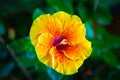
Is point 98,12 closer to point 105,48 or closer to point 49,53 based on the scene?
point 105,48

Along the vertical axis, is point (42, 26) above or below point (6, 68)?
above

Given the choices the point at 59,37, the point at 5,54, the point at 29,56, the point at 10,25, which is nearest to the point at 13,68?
the point at 5,54

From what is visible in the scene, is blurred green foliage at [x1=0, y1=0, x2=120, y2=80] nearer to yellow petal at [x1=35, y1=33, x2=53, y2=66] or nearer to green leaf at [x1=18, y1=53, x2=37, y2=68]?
green leaf at [x1=18, y1=53, x2=37, y2=68]

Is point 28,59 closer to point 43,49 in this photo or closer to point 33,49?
point 33,49

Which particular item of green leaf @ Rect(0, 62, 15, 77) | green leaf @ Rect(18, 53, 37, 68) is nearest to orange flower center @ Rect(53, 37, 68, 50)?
green leaf @ Rect(18, 53, 37, 68)

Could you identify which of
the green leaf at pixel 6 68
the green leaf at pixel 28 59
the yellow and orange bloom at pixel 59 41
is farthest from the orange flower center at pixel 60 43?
the green leaf at pixel 6 68

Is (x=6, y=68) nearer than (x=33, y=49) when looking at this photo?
No

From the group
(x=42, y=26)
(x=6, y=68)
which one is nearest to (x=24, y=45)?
(x=42, y=26)
